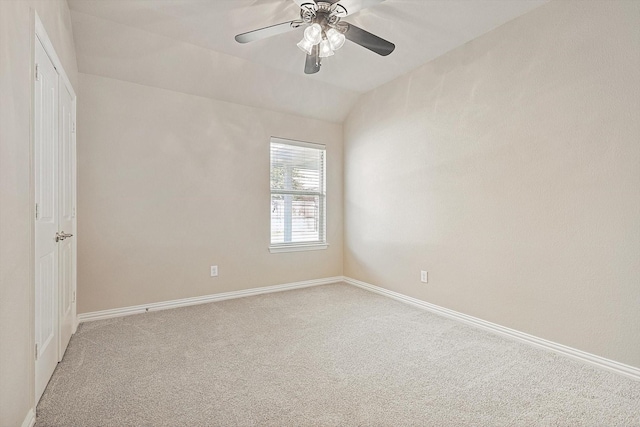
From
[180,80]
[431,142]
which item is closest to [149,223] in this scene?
[180,80]

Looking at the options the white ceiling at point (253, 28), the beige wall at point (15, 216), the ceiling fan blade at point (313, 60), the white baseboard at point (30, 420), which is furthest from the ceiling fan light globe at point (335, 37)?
the white baseboard at point (30, 420)

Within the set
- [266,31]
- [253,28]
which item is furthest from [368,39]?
[253,28]

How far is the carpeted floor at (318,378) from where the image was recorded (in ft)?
5.43

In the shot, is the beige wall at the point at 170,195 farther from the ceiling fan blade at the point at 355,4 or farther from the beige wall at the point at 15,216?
the ceiling fan blade at the point at 355,4

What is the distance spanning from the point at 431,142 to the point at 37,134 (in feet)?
10.4

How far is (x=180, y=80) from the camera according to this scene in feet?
11.0

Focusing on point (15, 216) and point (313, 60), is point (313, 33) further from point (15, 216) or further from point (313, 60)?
point (15, 216)

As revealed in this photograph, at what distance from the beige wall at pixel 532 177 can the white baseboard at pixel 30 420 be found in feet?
10.4

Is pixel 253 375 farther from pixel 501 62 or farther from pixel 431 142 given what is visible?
pixel 501 62

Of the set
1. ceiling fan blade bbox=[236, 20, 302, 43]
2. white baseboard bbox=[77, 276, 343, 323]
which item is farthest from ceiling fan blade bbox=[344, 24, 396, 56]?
white baseboard bbox=[77, 276, 343, 323]

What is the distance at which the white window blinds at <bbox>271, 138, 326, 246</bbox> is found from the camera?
166 inches

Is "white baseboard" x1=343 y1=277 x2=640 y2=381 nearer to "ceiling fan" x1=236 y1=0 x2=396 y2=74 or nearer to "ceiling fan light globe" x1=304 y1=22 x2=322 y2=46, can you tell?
A: "ceiling fan" x1=236 y1=0 x2=396 y2=74

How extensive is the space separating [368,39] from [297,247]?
109 inches

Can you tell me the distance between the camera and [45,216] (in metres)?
1.91
